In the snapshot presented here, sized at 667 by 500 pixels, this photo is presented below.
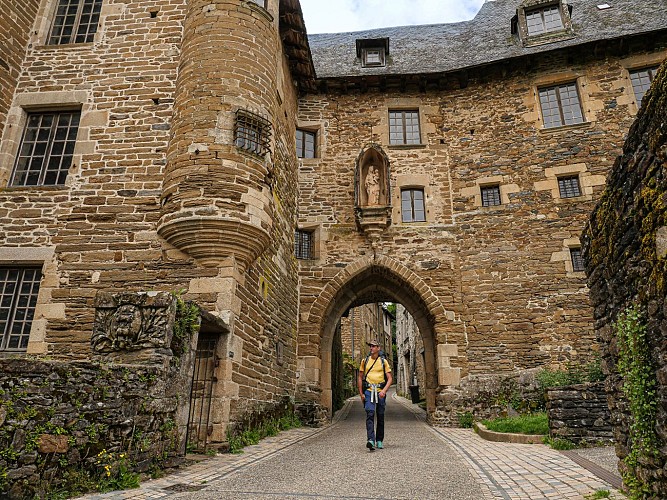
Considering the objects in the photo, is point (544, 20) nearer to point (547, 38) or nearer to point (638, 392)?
point (547, 38)

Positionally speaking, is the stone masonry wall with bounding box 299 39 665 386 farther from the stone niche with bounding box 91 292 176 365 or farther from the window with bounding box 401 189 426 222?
the stone niche with bounding box 91 292 176 365

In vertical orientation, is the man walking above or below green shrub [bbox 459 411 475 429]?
above

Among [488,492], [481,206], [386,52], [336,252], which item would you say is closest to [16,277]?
[336,252]

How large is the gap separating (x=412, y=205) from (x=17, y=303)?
8849 millimetres

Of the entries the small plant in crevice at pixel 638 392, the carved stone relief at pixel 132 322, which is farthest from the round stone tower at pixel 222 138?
the small plant in crevice at pixel 638 392

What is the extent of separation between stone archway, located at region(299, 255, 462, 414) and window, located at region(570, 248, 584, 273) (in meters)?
3.08

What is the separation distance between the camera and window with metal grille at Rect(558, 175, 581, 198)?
11445 millimetres

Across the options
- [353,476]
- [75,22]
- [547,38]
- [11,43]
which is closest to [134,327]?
[353,476]

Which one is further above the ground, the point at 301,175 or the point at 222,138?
the point at 301,175

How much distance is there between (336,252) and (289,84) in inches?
174

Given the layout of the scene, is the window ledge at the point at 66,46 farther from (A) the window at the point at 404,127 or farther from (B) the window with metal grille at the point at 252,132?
(A) the window at the point at 404,127

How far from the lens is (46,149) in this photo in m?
8.80

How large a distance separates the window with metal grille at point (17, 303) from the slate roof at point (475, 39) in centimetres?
884

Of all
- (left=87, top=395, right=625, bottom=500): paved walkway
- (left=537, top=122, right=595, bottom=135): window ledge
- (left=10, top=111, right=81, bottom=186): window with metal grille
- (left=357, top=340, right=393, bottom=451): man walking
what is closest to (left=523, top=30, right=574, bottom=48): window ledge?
(left=537, top=122, right=595, bottom=135): window ledge
